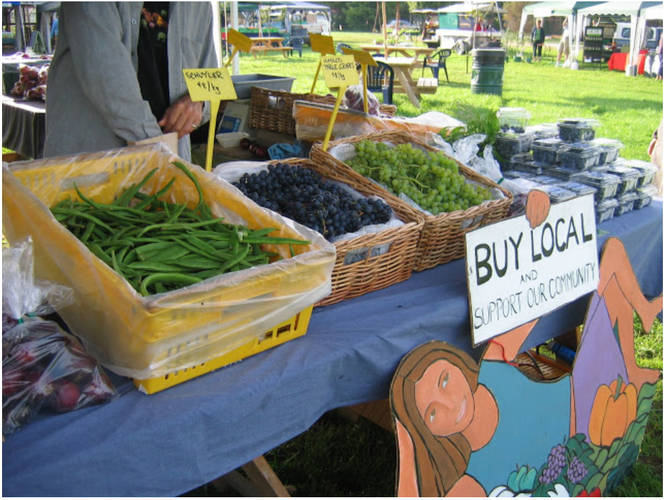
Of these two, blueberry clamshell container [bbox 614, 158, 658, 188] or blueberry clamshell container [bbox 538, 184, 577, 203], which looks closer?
blueberry clamshell container [bbox 538, 184, 577, 203]

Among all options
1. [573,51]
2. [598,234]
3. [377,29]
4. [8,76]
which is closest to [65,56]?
[598,234]

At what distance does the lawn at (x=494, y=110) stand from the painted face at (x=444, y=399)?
0.86 m

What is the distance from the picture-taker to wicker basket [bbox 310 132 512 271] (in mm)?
1725

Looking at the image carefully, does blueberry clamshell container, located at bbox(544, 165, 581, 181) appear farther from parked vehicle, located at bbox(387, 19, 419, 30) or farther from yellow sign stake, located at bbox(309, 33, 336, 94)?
parked vehicle, located at bbox(387, 19, 419, 30)

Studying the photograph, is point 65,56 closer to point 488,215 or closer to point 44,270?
point 44,270

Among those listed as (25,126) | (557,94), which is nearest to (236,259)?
(25,126)

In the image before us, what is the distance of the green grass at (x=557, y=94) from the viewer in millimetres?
8578

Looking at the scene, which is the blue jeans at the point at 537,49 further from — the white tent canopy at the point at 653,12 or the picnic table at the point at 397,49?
the picnic table at the point at 397,49

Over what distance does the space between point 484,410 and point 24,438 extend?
1078 mm

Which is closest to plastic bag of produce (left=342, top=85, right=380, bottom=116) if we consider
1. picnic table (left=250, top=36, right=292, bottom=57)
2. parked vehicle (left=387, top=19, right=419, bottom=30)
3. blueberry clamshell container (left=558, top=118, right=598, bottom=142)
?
blueberry clamshell container (left=558, top=118, right=598, bottom=142)

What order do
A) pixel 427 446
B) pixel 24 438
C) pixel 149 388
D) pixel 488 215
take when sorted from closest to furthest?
pixel 24 438
pixel 149 388
pixel 427 446
pixel 488 215

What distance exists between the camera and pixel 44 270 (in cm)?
131

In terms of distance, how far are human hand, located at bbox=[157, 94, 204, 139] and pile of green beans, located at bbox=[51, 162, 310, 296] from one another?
33.7 inches

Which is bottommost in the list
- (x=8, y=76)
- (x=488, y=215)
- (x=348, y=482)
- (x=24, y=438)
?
(x=348, y=482)
